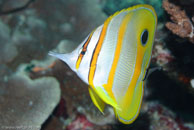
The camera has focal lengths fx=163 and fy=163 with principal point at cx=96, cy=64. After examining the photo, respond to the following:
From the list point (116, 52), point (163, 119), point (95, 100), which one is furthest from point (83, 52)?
point (163, 119)

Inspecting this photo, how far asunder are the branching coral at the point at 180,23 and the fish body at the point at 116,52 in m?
0.73

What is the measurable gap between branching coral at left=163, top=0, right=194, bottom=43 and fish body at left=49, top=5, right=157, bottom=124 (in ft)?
2.38

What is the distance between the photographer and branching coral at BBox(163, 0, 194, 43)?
1587 mm

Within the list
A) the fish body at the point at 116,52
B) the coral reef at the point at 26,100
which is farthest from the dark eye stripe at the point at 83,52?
the coral reef at the point at 26,100

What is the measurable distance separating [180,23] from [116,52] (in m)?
1.01

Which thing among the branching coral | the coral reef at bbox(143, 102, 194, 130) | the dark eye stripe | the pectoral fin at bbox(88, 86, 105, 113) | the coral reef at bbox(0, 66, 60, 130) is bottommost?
the coral reef at bbox(143, 102, 194, 130)

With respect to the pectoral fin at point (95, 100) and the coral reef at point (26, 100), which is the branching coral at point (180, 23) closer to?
the pectoral fin at point (95, 100)

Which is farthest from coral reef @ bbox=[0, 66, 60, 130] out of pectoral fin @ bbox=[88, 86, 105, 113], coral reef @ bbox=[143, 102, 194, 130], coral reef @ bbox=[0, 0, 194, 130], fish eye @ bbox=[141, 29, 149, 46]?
fish eye @ bbox=[141, 29, 149, 46]

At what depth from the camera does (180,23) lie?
1632 mm

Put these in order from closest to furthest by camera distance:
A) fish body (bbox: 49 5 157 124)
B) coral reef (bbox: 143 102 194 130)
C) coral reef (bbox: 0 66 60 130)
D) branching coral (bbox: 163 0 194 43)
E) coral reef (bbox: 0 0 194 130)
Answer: fish body (bbox: 49 5 157 124) → branching coral (bbox: 163 0 194 43) → coral reef (bbox: 0 0 194 130) → coral reef (bbox: 0 66 60 130) → coral reef (bbox: 143 102 194 130)

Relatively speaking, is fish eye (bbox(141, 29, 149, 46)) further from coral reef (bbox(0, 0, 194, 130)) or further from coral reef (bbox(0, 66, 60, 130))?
coral reef (bbox(0, 66, 60, 130))

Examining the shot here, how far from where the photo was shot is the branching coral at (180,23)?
1587 mm

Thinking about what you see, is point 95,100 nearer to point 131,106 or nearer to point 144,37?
point 131,106

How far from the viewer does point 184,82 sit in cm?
198
